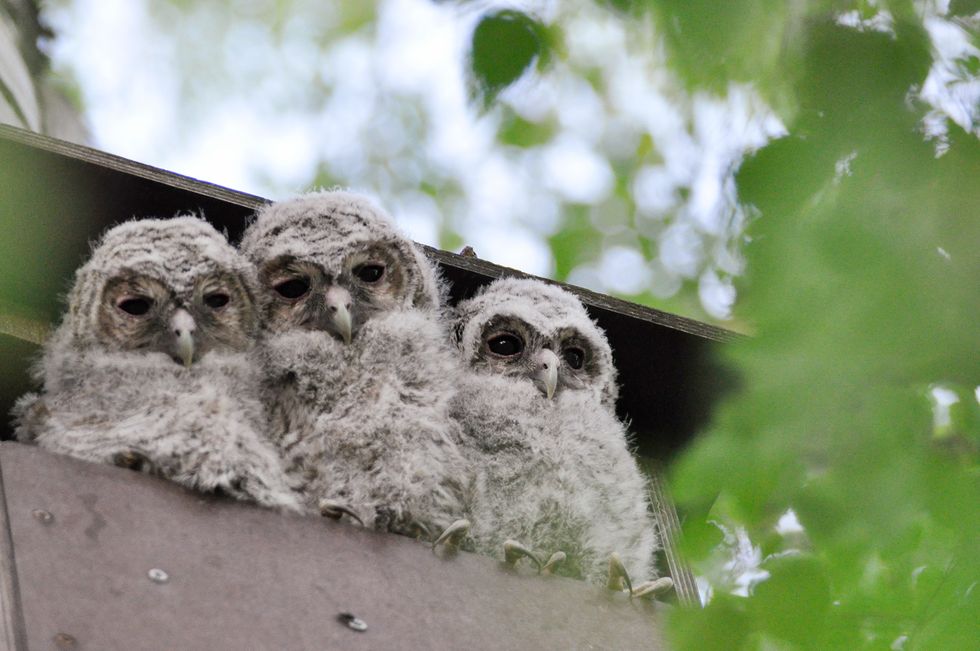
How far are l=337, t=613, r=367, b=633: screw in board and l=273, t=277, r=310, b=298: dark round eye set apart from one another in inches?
50.5

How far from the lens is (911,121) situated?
169cm

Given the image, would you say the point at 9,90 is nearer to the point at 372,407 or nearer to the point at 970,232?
the point at 372,407

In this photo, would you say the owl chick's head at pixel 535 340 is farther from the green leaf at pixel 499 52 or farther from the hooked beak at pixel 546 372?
the green leaf at pixel 499 52

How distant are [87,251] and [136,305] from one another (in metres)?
0.40

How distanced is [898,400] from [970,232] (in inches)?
15.6

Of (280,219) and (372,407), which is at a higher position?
(280,219)

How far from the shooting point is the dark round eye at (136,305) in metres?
2.98

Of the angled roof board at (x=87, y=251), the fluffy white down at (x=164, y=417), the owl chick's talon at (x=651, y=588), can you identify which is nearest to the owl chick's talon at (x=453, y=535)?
the fluffy white down at (x=164, y=417)

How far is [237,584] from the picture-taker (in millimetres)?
2135

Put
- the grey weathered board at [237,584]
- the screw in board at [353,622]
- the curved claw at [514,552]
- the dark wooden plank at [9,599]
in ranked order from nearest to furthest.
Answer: the dark wooden plank at [9,599]
the grey weathered board at [237,584]
the screw in board at [353,622]
the curved claw at [514,552]

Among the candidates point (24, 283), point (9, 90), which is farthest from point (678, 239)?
point (9, 90)

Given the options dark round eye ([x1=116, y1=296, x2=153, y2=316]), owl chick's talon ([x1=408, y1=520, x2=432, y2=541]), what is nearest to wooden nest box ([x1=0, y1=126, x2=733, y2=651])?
owl chick's talon ([x1=408, y1=520, x2=432, y2=541])

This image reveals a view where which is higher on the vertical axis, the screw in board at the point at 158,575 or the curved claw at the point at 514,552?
the curved claw at the point at 514,552

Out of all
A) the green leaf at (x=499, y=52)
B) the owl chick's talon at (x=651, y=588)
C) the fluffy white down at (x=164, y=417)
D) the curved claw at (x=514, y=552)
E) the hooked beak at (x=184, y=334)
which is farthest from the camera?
the hooked beak at (x=184, y=334)
